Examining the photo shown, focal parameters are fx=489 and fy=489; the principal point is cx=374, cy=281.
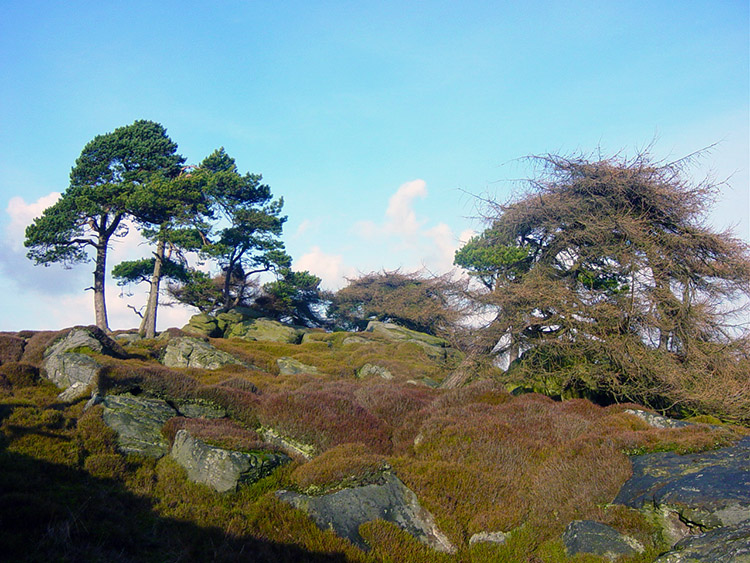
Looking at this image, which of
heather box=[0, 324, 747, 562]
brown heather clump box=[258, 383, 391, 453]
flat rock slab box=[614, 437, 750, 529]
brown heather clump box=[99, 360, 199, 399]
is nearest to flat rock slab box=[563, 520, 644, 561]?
heather box=[0, 324, 747, 562]

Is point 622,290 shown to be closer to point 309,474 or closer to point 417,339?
point 309,474

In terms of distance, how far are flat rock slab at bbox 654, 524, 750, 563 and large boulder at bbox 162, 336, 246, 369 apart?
15.8m

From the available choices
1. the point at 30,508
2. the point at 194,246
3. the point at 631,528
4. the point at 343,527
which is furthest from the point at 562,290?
the point at 194,246

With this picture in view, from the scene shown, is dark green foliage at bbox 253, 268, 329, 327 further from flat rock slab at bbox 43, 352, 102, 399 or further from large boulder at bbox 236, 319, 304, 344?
flat rock slab at bbox 43, 352, 102, 399

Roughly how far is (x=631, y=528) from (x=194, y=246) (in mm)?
31364

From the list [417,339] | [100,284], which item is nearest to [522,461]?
[417,339]

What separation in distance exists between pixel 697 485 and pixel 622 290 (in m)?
10.2

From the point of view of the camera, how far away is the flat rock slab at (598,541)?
6.02m

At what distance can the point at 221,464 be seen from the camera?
7484 mm

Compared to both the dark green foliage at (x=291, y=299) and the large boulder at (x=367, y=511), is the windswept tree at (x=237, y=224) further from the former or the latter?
the large boulder at (x=367, y=511)

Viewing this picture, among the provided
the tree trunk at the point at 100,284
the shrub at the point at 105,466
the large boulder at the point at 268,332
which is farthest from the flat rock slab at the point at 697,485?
the tree trunk at the point at 100,284

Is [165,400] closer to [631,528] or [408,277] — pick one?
[631,528]

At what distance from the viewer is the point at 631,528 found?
6.43m

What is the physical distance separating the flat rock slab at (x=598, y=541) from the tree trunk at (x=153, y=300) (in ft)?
105
